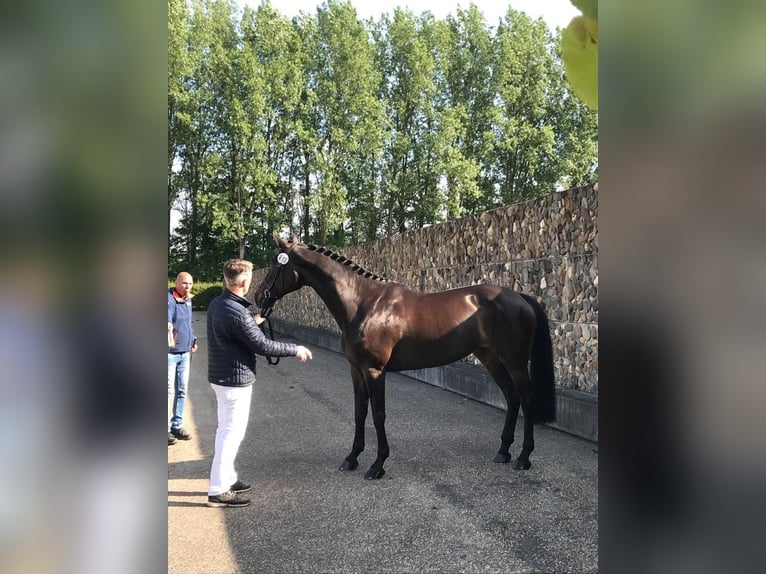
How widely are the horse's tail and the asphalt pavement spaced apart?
41cm

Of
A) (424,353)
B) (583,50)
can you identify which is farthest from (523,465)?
(583,50)

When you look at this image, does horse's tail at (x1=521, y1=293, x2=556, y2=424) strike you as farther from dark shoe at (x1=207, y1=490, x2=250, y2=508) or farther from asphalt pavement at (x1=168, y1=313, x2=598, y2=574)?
dark shoe at (x1=207, y1=490, x2=250, y2=508)

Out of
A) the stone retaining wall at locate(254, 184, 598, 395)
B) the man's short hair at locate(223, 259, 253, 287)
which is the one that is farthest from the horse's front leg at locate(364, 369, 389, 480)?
the stone retaining wall at locate(254, 184, 598, 395)

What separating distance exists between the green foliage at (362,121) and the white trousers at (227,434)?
83.0 ft

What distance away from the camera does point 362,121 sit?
28.9 metres

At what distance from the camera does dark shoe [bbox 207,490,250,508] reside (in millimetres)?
4008

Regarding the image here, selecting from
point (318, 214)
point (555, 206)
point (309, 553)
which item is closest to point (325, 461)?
point (309, 553)

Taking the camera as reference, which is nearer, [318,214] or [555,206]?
[555,206]

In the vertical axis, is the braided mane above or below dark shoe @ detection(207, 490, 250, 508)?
above

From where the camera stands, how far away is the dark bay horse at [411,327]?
15.8 feet
